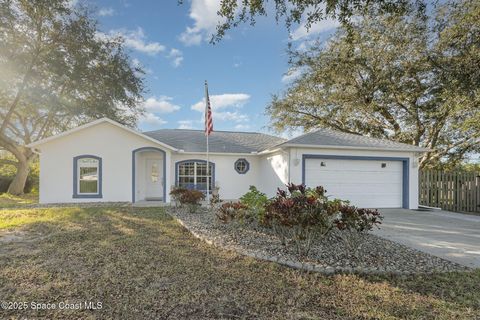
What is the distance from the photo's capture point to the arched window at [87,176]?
12.5 metres

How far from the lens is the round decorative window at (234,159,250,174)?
1546 centimetres

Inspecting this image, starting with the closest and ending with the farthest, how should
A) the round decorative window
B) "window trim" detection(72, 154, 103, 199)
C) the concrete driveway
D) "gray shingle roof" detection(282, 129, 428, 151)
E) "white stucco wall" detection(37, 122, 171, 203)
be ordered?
Answer: the concrete driveway, "gray shingle roof" detection(282, 129, 428, 151), "white stucco wall" detection(37, 122, 171, 203), "window trim" detection(72, 154, 103, 199), the round decorative window

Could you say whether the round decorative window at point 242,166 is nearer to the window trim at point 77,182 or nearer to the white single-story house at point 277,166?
the white single-story house at point 277,166

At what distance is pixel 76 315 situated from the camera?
3057 mm

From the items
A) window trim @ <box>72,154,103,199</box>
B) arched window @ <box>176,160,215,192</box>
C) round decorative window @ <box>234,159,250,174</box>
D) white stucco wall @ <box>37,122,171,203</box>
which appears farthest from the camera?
round decorative window @ <box>234,159,250,174</box>

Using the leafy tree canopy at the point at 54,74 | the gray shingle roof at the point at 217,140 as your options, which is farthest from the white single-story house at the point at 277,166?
the leafy tree canopy at the point at 54,74

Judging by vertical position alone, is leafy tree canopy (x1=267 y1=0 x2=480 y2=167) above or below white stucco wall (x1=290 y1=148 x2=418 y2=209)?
above

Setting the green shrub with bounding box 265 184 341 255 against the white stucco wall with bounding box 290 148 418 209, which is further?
the white stucco wall with bounding box 290 148 418 209

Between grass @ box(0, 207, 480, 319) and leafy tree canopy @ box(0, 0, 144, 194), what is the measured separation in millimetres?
15594

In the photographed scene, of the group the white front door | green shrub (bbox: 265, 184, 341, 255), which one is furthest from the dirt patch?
the white front door

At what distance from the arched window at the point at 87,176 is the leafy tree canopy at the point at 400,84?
13.6 metres

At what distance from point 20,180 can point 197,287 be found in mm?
21767

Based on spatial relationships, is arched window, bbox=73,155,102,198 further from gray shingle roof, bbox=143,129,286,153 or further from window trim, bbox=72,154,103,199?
gray shingle roof, bbox=143,129,286,153

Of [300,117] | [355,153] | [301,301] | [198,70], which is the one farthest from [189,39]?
[301,301]
